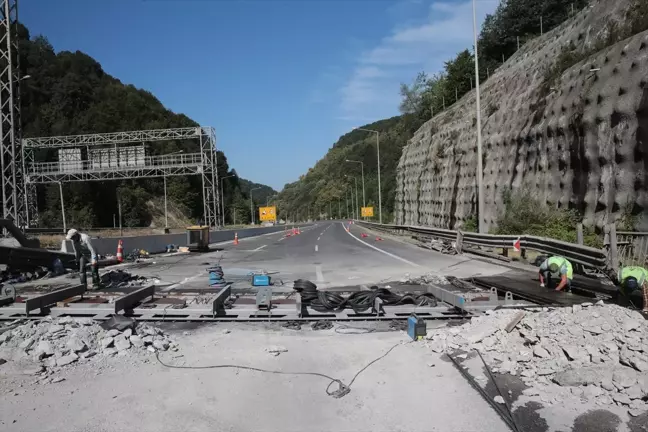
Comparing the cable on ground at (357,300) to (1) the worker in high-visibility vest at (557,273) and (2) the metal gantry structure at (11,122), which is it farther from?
(2) the metal gantry structure at (11,122)

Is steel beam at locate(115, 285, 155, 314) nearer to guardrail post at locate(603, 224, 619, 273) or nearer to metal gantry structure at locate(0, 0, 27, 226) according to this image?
guardrail post at locate(603, 224, 619, 273)

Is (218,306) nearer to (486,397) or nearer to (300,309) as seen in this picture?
(300,309)

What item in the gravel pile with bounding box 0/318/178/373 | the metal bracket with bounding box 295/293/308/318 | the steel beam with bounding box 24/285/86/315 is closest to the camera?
the gravel pile with bounding box 0/318/178/373

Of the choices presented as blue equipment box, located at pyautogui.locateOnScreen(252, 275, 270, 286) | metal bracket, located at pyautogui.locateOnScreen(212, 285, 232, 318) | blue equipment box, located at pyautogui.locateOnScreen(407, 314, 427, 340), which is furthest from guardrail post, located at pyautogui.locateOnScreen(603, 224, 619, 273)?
metal bracket, located at pyautogui.locateOnScreen(212, 285, 232, 318)

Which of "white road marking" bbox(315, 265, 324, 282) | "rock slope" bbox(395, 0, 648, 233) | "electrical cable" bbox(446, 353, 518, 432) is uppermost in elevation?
"rock slope" bbox(395, 0, 648, 233)

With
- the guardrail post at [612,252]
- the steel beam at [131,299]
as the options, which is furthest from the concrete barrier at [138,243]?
the guardrail post at [612,252]

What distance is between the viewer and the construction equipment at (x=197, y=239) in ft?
89.9

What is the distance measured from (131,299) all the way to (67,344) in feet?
8.53

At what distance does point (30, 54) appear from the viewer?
311 ft

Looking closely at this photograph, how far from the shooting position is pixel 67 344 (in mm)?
6230

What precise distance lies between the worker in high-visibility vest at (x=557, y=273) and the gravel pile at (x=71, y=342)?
7313mm

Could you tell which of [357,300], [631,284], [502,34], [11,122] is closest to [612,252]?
[631,284]

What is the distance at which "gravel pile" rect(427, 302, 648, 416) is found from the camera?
4.66 m

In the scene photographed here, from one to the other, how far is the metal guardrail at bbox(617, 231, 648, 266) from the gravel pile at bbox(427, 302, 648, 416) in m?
7.20
